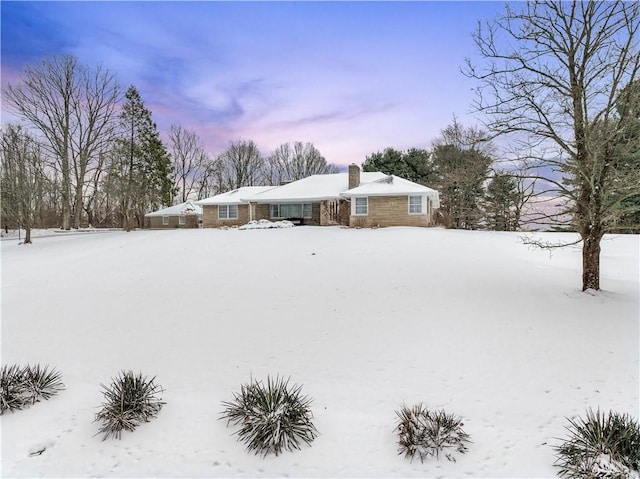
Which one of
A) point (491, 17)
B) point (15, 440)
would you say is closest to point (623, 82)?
point (491, 17)

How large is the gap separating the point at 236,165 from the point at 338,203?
27.1 metres

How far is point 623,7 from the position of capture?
24.3ft

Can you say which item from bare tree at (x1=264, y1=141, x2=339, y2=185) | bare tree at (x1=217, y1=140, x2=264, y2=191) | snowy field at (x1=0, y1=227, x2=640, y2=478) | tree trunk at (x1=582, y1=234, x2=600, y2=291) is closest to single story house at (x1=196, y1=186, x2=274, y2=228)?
snowy field at (x1=0, y1=227, x2=640, y2=478)

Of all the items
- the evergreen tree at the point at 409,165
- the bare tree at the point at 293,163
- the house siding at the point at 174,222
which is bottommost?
the house siding at the point at 174,222

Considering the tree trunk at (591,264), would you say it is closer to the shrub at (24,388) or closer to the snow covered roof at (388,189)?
the shrub at (24,388)

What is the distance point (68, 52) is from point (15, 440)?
38.6 meters

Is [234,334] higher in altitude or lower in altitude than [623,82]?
lower

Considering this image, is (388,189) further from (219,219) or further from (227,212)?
(219,219)

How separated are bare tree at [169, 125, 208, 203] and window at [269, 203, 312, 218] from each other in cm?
2356

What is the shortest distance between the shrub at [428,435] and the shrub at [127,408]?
3.09 metres

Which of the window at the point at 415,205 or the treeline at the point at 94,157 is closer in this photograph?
the window at the point at 415,205

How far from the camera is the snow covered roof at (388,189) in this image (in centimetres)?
2186

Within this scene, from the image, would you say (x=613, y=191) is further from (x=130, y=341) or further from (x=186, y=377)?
(x=130, y=341)

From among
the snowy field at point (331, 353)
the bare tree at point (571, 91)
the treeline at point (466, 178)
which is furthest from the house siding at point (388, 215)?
the bare tree at point (571, 91)
